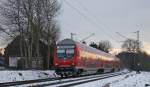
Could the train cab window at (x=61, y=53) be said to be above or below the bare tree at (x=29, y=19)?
below

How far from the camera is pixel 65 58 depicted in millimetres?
39875

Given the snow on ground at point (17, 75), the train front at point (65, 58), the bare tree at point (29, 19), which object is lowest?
the snow on ground at point (17, 75)

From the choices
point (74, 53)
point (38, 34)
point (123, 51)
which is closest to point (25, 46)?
point (38, 34)

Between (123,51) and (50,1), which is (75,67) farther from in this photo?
(123,51)

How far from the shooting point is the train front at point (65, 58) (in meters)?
39.6

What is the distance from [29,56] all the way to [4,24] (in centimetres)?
596

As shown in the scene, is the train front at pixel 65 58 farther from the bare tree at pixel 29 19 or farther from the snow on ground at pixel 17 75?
the bare tree at pixel 29 19

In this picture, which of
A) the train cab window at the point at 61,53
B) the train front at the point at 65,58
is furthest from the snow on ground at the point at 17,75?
the train cab window at the point at 61,53

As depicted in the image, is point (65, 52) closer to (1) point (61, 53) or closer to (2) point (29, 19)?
(1) point (61, 53)

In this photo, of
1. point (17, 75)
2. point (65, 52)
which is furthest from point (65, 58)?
point (17, 75)

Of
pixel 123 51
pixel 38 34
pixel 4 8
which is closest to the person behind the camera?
pixel 4 8

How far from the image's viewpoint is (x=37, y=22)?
62.3m

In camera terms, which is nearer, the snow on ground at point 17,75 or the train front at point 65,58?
the snow on ground at point 17,75

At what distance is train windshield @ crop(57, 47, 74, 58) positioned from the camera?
39.9 meters
